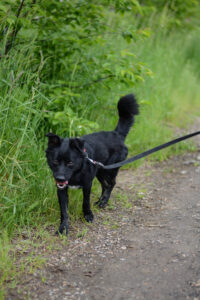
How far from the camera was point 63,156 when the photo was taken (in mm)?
2732

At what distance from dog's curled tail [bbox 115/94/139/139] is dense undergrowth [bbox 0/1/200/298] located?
0.25 m

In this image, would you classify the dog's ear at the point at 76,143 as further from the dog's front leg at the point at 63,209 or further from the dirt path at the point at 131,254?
the dirt path at the point at 131,254

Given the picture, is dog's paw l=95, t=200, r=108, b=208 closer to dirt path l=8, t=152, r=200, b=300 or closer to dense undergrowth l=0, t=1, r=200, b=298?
dirt path l=8, t=152, r=200, b=300

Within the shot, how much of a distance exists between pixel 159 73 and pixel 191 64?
2917 mm

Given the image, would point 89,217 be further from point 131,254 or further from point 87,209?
point 131,254

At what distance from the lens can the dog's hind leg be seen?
3689 millimetres

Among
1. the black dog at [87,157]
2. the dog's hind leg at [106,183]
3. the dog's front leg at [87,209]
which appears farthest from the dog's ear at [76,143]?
the dog's hind leg at [106,183]

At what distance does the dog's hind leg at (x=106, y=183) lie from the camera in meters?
3.69

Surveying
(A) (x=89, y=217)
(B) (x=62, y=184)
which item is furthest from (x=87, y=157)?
(A) (x=89, y=217)

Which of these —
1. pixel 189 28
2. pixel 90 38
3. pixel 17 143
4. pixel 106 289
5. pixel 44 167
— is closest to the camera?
pixel 106 289

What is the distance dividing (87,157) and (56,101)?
84cm

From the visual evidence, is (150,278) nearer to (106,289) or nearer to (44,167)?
(106,289)

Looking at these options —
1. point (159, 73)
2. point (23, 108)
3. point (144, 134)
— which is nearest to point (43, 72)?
point (23, 108)

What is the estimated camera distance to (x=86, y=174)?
3.05 meters
